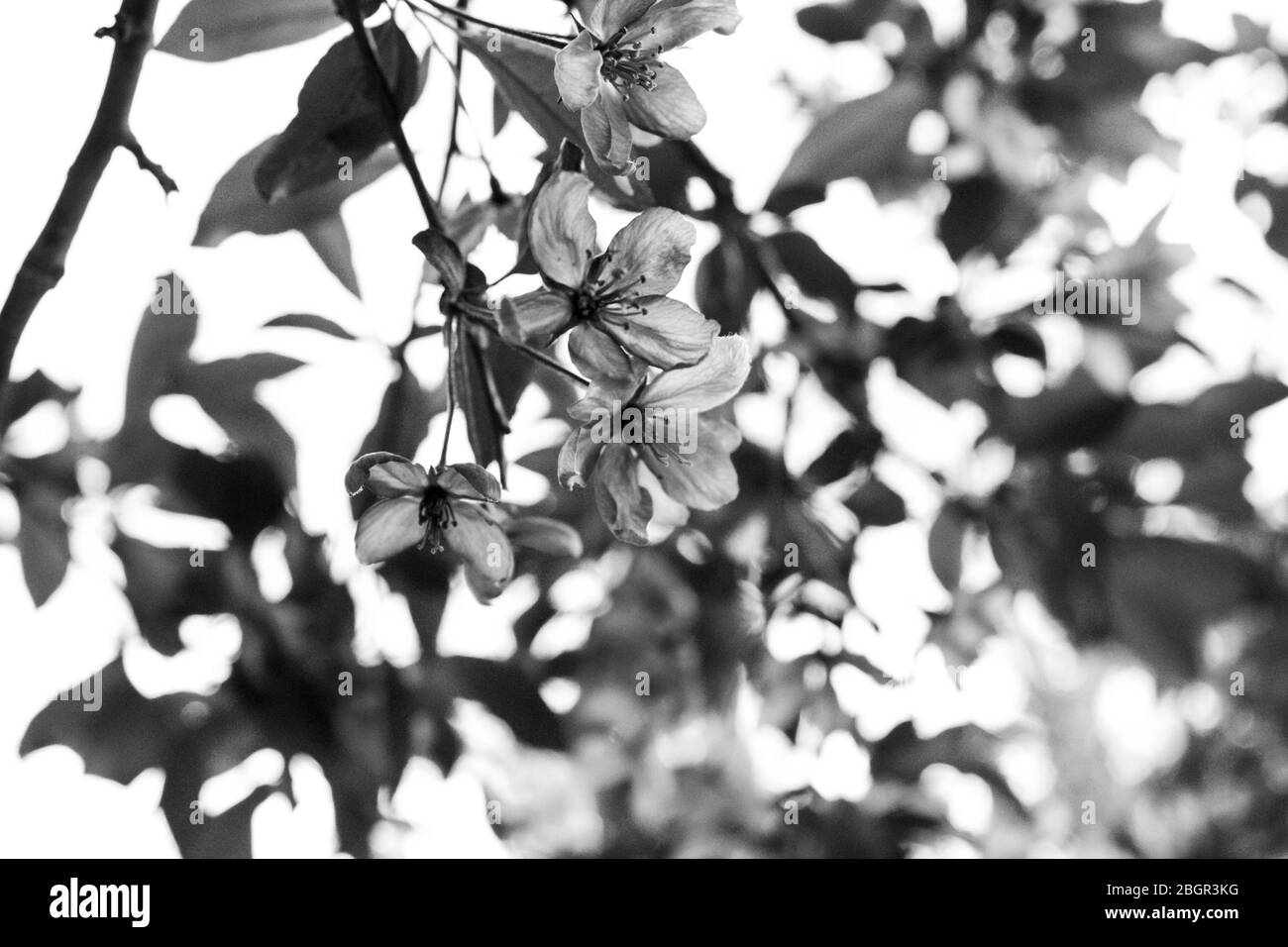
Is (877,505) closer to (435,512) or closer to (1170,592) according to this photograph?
(1170,592)

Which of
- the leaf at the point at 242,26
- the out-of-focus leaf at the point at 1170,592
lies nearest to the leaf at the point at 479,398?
the leaf at the point at 242,26

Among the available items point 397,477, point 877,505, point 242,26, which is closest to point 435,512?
point 397,477

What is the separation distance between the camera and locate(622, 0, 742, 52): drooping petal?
452mm

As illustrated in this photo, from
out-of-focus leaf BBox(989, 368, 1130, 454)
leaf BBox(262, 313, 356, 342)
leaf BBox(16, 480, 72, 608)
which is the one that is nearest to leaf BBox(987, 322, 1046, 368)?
out-of-focus leaf BBox(989, 368, 1130, 454)

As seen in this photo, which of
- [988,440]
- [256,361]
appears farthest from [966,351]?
[256,361]

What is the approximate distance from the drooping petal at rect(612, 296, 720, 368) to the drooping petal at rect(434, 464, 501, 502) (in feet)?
0.27

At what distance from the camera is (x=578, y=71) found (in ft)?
1.31

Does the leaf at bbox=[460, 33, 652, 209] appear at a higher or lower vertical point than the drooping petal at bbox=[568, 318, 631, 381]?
higher

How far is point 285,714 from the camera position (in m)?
0.83

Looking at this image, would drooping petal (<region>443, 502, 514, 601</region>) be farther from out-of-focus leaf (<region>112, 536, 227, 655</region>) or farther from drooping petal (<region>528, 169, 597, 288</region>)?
out-of-focus leaf (<region>112, 536, 227, 655</region>)

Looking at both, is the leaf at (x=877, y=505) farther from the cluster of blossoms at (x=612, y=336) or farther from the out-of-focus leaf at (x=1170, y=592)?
the cluster of blossoms at (x=612, y=336)

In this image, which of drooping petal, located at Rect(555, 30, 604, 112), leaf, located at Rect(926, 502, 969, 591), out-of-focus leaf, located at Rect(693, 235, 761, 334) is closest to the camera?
drooping petal, located at Rect(555, 30, 604, 112)

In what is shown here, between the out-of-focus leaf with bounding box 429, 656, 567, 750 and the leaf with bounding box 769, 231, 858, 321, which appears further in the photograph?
the out-of-focus leaf with bounding box 429, 656, 567, 750

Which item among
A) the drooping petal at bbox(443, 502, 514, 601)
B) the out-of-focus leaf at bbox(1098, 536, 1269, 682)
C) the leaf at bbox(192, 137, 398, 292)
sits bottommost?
the out-of-focus leaf at bbox(1098, 536, 1269, 682)
